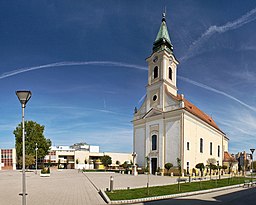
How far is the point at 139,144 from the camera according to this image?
44.9 m

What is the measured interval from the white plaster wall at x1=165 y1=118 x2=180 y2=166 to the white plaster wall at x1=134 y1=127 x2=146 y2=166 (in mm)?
6181

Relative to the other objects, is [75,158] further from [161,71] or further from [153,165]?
→ [161,71]

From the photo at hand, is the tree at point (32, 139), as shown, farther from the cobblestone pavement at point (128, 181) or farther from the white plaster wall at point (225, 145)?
the white plaster wall at point (225, 145)

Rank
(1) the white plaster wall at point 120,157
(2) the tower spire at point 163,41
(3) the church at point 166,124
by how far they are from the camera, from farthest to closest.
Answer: (1) the white plaster wall at point 120,157 < (2) the tower spire at point 163,41 < (3) the church at point 166,124

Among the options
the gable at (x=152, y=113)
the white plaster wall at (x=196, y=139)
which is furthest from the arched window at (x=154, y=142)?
the white plaster wall at (x=196, y=139)

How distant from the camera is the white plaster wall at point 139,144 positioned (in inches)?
1721

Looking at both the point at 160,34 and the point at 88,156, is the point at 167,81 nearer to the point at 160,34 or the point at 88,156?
the point at 160,34

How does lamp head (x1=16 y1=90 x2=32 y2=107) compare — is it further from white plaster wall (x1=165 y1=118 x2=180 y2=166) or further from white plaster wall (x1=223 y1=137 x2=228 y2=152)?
white plaster wall (x1=223 y1=137 x2=228 y2=152)

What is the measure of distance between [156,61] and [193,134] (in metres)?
14.2

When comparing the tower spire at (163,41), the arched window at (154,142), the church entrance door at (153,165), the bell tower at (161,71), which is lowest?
the church entrance door at (153,165)

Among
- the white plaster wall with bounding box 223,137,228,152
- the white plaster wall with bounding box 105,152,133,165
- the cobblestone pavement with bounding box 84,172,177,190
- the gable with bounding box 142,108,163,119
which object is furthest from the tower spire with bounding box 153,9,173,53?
the white plaster wall with bounding box 105,152,133,165

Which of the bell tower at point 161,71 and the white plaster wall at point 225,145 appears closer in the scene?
the bell tower at point 161,71

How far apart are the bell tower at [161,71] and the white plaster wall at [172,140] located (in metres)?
3.38

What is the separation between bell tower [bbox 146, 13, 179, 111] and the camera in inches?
1633
